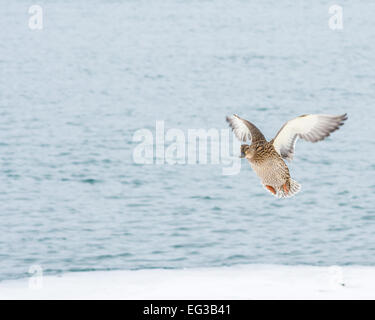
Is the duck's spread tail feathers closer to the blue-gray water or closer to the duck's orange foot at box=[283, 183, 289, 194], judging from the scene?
the duck's orange foot at box=[283, 183, 289, 194]

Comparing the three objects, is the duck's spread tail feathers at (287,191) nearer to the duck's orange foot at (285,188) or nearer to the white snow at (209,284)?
the duck's orange foot at (285,188)

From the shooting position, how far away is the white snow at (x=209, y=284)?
7871mm

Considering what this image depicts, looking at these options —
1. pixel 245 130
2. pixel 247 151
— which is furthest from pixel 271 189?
pixel 245 130

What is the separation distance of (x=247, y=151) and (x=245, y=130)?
49 centimetres

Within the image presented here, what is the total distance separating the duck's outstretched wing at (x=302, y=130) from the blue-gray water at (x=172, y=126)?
6292 millimetres

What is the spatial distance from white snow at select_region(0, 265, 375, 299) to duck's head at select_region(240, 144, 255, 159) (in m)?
3.04

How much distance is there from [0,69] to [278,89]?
390 inches

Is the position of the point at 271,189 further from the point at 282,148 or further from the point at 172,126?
the point at 172,126

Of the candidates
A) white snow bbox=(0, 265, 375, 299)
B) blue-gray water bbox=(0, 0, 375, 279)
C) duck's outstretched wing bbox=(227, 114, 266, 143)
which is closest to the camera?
duck's outstretched wing bbox=(227, 114, 266, 143)

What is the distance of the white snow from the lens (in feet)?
25.8

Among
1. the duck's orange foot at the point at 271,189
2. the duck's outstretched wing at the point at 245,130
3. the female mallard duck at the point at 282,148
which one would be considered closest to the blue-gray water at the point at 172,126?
the duck's outstretched wing at the point at 245,130

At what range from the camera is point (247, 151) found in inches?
191

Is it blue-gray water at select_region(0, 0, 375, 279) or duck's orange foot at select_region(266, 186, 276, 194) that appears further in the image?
blue-gray water at select_region(0, 0, 375, 279)

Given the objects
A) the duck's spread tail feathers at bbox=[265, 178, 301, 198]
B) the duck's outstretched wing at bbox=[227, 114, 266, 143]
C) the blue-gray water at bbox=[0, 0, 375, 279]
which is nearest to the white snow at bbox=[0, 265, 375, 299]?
the blue-gray water at bbox=[0, 0, 375, 279]
